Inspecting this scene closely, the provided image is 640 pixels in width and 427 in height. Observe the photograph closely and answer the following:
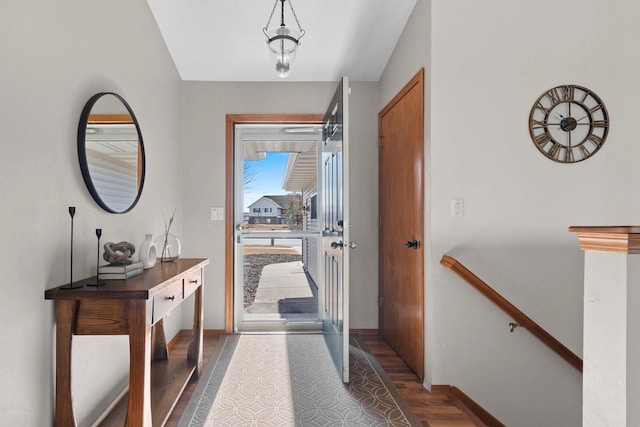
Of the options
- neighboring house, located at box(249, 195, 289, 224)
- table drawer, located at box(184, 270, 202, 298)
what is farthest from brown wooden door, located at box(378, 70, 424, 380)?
table drawer, located at box(184, 270, 202, 298)

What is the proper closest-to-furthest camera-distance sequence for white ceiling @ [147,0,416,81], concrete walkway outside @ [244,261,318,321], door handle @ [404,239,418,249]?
door handle @ [404,239,418,249], white ceiling @ [147,0,416,81], concrete walkway outside @ [244,261,318,321]

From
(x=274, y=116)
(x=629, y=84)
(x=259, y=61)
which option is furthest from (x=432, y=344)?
(x=259, y=61)

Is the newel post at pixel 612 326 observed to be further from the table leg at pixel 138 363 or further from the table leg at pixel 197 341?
the table leg at pixel 197 341

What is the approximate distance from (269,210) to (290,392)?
188 centimetres

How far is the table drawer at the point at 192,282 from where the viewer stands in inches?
Result: 89.0

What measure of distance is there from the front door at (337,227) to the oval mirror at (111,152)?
4.57ft

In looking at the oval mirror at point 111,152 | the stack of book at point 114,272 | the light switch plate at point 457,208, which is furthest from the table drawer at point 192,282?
the light switch plate at point 457,208

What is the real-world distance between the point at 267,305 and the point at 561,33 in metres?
3.43

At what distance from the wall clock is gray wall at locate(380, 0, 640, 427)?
0.05 metres

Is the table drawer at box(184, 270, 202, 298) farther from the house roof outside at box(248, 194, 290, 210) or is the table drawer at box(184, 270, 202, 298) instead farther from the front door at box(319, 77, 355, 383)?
the house roof outside at box(248, 194, 290, 210)

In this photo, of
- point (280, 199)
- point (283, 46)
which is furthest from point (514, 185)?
point (280, 199)

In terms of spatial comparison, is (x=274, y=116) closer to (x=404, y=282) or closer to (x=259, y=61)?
(x=259, y=61)

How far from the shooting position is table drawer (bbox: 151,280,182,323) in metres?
1.71

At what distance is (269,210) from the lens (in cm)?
380
